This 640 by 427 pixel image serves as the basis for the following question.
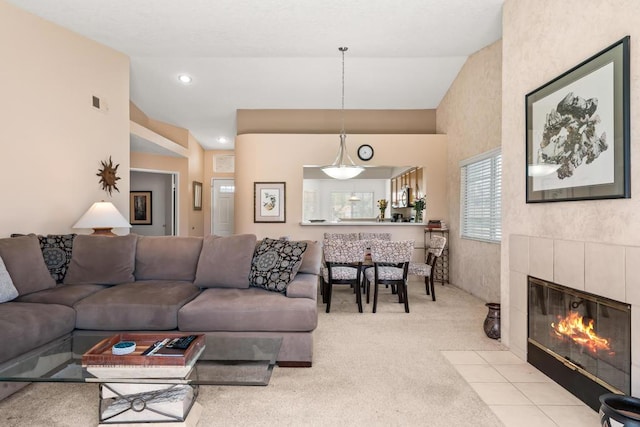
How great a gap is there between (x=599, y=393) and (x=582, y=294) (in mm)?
547

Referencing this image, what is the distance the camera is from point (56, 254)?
3279mm

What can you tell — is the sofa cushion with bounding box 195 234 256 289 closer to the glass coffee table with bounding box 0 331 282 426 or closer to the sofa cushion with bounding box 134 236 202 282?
the sofa cushion with bounding box 134 236 202 282

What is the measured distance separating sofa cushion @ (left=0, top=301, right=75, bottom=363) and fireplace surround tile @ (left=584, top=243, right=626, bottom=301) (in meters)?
3.30

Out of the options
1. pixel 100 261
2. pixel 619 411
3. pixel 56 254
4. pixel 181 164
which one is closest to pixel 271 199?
pixel 181 164

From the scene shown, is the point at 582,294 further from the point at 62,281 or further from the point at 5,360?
the point at 62,281

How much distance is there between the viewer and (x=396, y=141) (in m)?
6.49

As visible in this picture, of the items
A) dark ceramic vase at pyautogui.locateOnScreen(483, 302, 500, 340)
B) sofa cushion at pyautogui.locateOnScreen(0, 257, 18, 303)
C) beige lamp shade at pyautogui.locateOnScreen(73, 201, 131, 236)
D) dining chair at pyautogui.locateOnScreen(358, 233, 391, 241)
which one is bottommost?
dark ceramic vase at pyautogui.locateOnScreen(483, 302, 500, 340)

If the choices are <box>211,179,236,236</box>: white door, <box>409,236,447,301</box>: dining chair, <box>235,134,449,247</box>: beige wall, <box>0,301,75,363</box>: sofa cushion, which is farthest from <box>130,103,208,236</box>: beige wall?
<box>0,301,75,363</box>: sofa cushion

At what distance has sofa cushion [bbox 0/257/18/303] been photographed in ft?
8.75

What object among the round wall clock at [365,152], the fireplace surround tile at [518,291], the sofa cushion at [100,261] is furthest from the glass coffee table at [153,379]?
the round wall clock at [365,152]

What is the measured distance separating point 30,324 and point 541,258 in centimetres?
337

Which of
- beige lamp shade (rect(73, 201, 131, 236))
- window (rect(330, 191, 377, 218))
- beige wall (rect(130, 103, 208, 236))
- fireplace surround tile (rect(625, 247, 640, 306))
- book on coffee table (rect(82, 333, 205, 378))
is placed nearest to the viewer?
book on coffee table (rect(82, 333, 205, 378))

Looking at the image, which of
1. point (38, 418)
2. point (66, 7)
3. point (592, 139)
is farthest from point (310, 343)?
point (66, 7)

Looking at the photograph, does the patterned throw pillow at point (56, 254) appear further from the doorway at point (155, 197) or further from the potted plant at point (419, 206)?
the doorway at point (155, 197)
